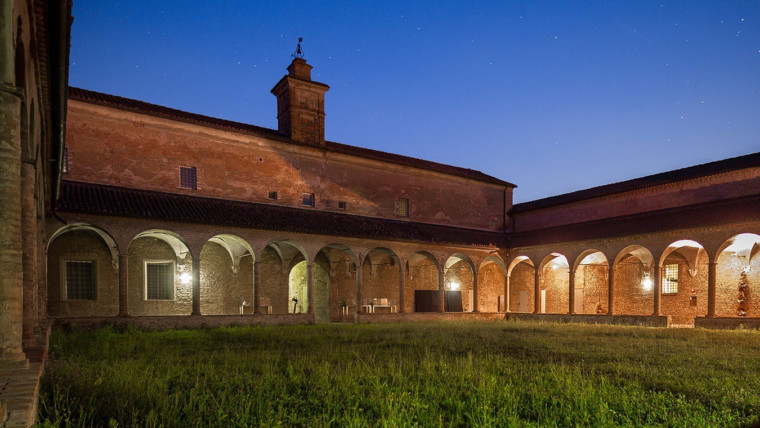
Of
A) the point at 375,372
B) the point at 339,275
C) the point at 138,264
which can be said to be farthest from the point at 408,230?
the point at 375,372

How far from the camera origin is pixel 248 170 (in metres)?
22.6

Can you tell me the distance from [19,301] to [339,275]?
21330mm

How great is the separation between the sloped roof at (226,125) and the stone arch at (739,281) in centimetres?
1277

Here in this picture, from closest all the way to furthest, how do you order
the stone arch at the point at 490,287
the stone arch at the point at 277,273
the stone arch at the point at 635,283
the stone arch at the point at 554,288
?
the stone arch at the point at 277,273 < the stone arch at the point at 635,283 < the stone arch at the point at 490,287 < the stone arch at the point at 554,288

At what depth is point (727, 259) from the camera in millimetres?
24125

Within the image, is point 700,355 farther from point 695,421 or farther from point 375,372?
point 375,372

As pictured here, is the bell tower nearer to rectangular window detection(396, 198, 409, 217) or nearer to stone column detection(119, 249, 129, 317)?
rectangular window detection(396, 198, 409, 217)

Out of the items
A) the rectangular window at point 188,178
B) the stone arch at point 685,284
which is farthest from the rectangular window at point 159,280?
the stone arch at point 685,284

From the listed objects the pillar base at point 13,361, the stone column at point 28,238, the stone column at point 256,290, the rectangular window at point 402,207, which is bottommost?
the stone column at point 256,290

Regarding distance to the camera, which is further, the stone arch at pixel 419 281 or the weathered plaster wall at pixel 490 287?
the weathered plaster wall at pixel 490 287

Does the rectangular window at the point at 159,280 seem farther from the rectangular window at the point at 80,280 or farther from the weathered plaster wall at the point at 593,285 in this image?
the weathered plaster wall at the point at 593,285

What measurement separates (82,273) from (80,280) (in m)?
0.27

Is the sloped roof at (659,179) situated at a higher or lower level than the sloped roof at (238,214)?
higher

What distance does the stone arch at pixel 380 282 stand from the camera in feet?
88.2
